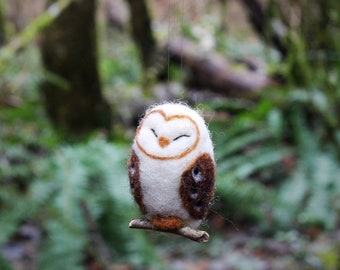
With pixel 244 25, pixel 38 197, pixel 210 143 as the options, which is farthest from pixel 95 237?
pixel 244 25

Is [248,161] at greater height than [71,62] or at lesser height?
lesser

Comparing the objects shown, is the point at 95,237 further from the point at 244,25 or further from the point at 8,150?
the point at 244,25

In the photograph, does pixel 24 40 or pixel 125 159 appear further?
pixel 24 40

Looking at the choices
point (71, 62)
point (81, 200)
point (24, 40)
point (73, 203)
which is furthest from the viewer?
point (71, 62)

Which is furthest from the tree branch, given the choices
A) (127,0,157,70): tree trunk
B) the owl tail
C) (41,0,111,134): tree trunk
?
(127,0,157,70): tree trunk

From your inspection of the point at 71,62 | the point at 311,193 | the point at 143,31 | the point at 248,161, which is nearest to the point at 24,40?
the point at 71,62

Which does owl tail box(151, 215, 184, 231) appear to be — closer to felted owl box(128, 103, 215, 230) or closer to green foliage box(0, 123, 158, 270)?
felted owl box(128, 103, 215, 230)

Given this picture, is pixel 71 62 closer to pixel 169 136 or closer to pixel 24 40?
pixel 24 40
